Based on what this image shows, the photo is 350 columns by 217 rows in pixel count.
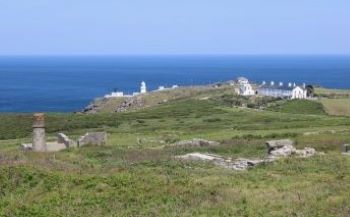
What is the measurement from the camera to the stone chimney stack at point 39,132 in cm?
3547

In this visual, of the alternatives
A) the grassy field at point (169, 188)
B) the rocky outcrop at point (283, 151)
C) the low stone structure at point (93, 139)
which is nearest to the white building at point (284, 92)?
the low stone structure at point (93, 139)

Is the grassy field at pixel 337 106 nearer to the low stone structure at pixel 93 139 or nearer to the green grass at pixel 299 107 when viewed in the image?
the green grass at pixel 299 107

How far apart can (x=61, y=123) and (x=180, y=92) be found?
252 ft

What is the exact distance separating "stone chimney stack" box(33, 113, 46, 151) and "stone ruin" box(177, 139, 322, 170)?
8.57 metres

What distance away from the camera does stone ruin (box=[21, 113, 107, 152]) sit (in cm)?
3572

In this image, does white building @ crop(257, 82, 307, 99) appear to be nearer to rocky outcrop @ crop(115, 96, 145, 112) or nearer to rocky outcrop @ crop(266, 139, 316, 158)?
rocky outcrop @ crop(115, 96, 145, 112)

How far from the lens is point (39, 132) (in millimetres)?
35969

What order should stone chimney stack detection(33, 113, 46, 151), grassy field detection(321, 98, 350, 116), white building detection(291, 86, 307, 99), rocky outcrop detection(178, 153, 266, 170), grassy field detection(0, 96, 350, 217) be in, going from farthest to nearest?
white building detection(291, 86, 307, 99)
grassy field detection(321, 98, 350, 116)
stone chimney stack detection(33, 113, 46, 151)
rocky outcrop detection(178, 153, 266, 170)
grassy field detection(0, 96, 350, 217)

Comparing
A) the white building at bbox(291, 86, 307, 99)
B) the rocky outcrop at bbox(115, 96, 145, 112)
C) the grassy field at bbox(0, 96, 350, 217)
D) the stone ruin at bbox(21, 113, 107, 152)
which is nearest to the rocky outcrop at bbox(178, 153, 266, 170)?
the grassy field at bbox(0, 96, 350, 217)

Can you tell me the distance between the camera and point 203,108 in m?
106

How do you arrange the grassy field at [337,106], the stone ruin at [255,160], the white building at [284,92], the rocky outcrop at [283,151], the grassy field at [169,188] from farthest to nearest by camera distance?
1. the white building at [284,92]
2. the grassy field at [337,106]
3. the rocky outcrop at [283,151]
4. the stone ruin at [255,160]
5. the grassy field at [169,188]

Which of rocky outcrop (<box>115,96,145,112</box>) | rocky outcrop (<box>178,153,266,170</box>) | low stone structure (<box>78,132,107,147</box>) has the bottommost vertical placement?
rocky outcrop (<box>115,96,145,112</box>)

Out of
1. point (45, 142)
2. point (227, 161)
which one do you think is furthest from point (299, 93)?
point (227, 161)

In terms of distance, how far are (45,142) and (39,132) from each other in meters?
2.51
